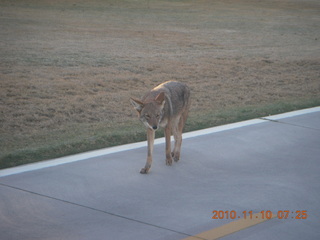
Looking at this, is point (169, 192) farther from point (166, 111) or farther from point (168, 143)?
point (166, 111)

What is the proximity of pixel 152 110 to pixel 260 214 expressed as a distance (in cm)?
180

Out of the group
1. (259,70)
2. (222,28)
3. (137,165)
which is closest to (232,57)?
(259,70)

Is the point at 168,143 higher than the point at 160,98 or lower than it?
lower

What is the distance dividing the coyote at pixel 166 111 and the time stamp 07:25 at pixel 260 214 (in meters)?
1.41

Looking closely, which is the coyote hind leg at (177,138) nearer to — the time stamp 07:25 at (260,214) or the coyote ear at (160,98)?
the coyote ear at (160,98)

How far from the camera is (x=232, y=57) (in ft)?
56.1

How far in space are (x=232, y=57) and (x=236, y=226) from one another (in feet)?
40.6

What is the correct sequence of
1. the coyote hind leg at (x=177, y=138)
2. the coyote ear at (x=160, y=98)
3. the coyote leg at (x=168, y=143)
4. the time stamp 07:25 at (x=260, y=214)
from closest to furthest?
the time stamp 07:25 at (x=260, y=214), the coyote ear at (x=160, y=98), the coyote leg at (x=168, y=143), the coyote hind leg at (x=177, y=138)

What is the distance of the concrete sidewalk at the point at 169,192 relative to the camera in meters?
5.04

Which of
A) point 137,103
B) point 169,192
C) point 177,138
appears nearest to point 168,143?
point 177,138

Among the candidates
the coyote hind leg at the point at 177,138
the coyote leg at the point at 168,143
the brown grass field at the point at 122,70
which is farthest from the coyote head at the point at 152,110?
the brown grass field at the point at 122,70

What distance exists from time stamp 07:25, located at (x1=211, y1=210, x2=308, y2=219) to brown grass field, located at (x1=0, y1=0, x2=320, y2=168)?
2617 mm

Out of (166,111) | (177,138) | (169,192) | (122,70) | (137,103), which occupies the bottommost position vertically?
(122,70)

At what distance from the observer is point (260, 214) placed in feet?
18.0
